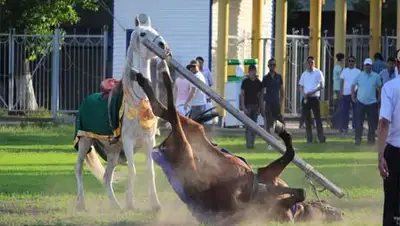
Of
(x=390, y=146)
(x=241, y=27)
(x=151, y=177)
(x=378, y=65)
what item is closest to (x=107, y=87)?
(x=151, y=177)

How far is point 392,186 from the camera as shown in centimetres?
955

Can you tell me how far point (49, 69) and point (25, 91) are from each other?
1051 millimetres

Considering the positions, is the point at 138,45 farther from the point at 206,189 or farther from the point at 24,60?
the point at 24,60

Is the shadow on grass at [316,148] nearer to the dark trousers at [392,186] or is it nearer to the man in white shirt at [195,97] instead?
the man in white shirt at [195,97]

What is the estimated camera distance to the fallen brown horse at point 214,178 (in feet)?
33.7

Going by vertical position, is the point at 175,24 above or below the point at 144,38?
above

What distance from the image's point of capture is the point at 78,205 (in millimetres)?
12469

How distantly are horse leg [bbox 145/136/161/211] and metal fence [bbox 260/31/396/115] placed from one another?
700 inches

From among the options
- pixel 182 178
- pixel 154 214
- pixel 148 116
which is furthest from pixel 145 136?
pixel 182 178

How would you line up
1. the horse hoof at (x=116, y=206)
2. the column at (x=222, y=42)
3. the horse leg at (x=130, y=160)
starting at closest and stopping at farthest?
the horse leg at (x=130, y=160) → the horse hoof at (x=116, y=206) → the column at (x=222, y=42)

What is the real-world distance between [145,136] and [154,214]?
3.29 feet

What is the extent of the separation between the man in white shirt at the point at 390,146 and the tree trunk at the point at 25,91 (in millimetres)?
21352

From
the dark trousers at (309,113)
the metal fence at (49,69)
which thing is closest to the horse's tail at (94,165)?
A: the dark trousers at (309,113)

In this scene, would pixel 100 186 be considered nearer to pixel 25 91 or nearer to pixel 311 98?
pixel 311 98
